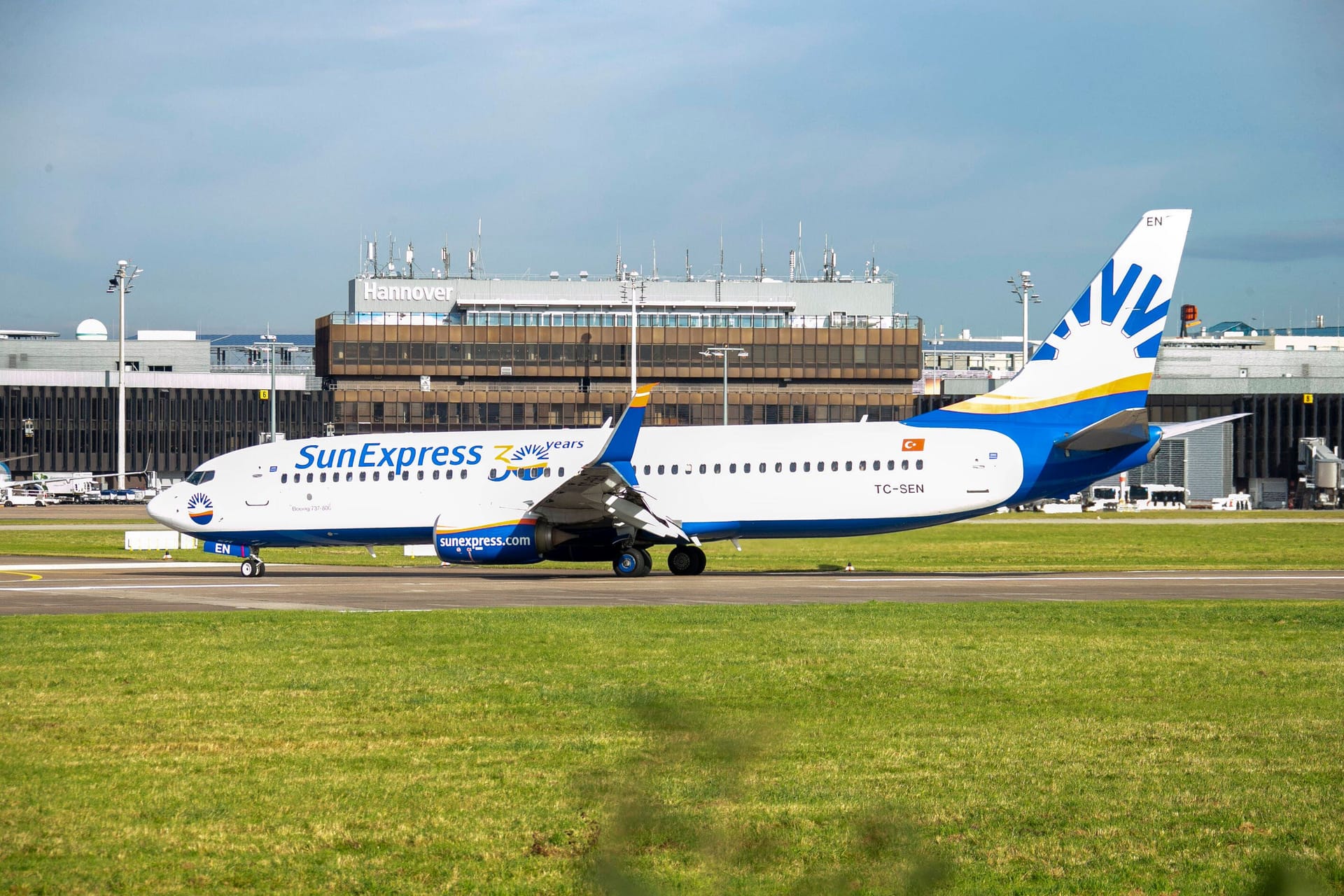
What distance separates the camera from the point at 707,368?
385ft

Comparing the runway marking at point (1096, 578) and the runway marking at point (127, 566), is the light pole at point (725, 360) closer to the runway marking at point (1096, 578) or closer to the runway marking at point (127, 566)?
the runway marking at point (127, 566)

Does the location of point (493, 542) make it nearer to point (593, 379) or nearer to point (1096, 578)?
point (1096, 578)

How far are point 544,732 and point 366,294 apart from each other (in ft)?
386

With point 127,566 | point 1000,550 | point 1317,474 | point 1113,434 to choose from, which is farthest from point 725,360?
point 1317,474

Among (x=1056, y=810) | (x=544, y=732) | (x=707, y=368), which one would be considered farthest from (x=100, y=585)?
(x=707, y=368)

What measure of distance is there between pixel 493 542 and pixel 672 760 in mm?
29645

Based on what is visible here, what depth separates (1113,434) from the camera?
1205 inches

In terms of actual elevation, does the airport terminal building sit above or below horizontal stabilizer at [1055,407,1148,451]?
above

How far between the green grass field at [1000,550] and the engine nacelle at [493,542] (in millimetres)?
7203

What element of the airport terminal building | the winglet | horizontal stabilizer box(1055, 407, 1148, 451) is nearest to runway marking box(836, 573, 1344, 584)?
horizontal stabilizer box(1055, 407, 1148, 451)

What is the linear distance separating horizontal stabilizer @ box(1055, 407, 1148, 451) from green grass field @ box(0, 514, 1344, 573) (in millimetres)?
6415

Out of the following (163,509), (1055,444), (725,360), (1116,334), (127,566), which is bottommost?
(127,566)

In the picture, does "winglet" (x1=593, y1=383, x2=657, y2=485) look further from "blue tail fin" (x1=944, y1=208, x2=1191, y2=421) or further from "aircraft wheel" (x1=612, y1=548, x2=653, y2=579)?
"blue tail fin" (x1=944, y1=208, x2=1191, y2=421)

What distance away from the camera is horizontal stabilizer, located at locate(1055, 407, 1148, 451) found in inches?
1202
